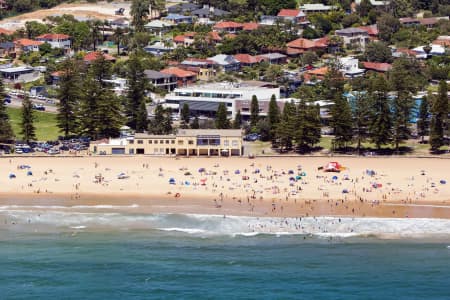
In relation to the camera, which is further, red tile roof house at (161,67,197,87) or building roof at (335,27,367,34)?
building roof at (335,27,367,34)

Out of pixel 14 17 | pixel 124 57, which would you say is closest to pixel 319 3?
pixel 124 57

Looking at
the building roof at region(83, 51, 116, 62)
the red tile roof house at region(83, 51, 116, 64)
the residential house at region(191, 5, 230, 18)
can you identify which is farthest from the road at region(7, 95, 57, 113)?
the residential house at region(191, 5, 230, 18)

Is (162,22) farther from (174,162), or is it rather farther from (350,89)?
(174,162)

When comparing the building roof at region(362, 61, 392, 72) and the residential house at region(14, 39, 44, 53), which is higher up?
the residential house at region(14, 39, 44, 53)

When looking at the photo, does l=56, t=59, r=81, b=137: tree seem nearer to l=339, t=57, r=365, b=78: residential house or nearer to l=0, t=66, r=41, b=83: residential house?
l=0, t=66, r=41, b=83: residential house

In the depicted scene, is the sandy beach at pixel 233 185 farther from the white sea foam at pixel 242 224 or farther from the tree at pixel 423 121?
the tree at pixel 423 121

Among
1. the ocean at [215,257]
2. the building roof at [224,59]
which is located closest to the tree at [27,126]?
the ocean at [215,257]
